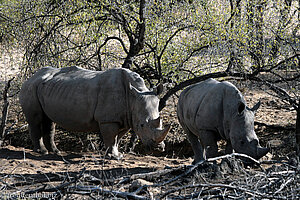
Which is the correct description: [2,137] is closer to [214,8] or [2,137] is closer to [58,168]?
[58,168]

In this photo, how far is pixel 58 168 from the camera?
7.85m

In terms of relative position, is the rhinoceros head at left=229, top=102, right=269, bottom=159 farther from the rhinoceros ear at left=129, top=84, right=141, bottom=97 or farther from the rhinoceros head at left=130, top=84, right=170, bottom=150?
the rhinoceros ear at left=129, top=84, right=141, bottom=97

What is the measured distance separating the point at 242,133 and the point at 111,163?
2.49m

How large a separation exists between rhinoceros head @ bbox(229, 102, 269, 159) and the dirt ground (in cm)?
31

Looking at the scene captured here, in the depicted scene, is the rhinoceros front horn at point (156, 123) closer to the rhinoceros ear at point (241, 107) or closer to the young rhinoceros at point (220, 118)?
the young rhinoceros at point (220, 118)

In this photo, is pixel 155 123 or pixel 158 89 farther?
pixel 158 89

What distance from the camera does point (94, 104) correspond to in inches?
347

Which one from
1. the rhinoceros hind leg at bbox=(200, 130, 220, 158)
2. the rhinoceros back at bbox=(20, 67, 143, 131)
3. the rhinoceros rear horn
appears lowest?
the rhinoceros hind leg at bbox=(200, 130, 220, 158)

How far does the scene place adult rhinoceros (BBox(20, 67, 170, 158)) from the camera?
838 centimetres

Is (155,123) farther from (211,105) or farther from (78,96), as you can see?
(78,96)

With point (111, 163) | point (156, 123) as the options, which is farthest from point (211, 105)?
point (111, 163)

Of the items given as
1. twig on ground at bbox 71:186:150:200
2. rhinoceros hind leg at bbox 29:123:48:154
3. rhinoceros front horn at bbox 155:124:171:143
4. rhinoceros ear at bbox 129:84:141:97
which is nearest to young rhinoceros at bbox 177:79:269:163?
rhinoceros front horn at bbox 155:124:171:143

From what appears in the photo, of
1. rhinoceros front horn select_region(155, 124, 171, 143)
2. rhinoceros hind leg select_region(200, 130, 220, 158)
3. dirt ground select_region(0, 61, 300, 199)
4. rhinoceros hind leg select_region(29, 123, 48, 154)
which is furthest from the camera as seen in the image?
rhinoceros hind leg select_region(29, 123, 48, 154)

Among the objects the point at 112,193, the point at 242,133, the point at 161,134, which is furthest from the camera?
the point at 161,134
